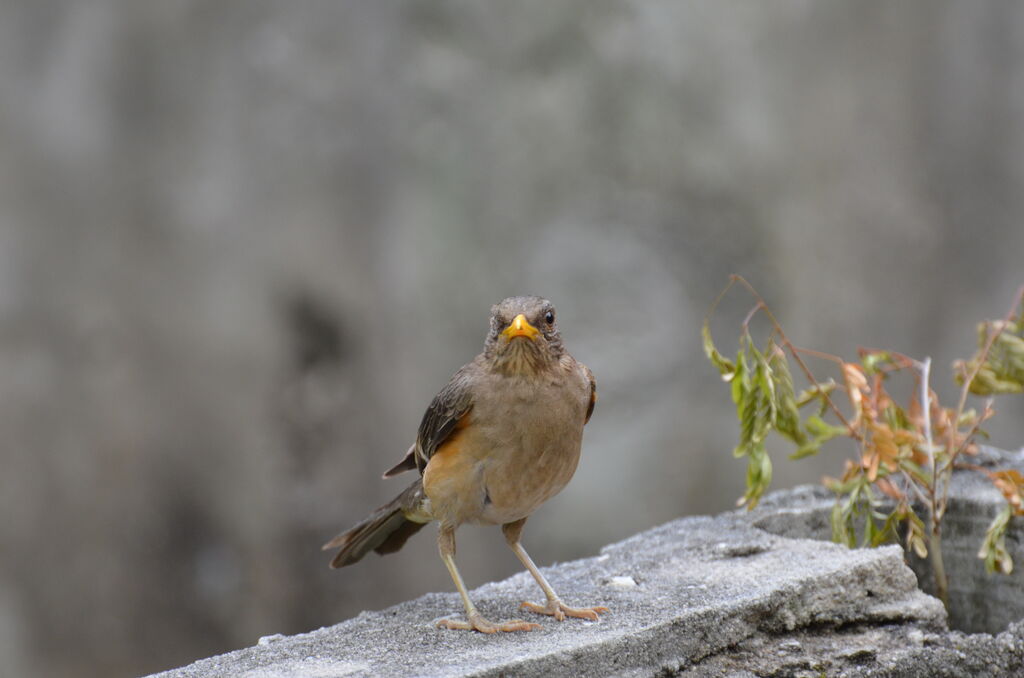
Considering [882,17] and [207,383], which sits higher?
[882,17]

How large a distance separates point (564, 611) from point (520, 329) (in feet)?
2.74

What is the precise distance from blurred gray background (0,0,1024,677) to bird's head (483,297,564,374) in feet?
10.4

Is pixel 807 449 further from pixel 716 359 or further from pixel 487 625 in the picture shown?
pixel 487 625

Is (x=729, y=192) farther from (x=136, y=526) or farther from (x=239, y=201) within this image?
(x=136, y=526)

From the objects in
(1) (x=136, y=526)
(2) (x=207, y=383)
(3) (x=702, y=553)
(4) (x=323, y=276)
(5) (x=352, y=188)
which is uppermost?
(5) (x=352, y=188)

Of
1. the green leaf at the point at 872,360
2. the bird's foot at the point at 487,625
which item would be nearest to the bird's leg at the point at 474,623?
the bird's foot at the point at 487,625

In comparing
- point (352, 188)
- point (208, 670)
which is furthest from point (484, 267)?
point (208, 670)

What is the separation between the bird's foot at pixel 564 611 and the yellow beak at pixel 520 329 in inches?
30.8

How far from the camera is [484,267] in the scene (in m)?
6.39

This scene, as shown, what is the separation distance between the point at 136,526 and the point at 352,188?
2.26 meters

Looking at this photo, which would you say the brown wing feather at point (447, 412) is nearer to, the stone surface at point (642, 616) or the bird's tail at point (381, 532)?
the bird's tail at point (381, 532)

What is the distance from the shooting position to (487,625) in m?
3.03

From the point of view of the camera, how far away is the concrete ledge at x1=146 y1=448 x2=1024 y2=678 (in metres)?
2.81

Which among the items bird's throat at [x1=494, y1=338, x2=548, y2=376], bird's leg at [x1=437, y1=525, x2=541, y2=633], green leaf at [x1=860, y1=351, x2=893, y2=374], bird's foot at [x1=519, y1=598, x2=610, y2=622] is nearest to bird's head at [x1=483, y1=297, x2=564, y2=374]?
bird's throat at [x1=494, y1=338, x2=548, y2=376]
